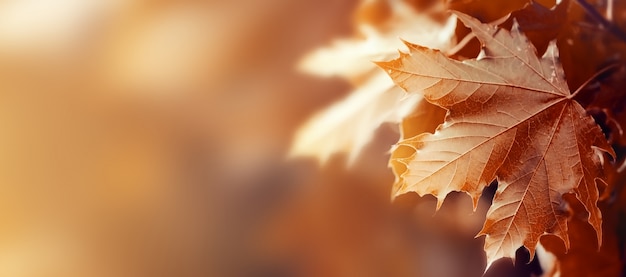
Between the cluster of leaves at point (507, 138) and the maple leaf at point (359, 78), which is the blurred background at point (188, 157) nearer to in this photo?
the maple leaf at point (359, 78)

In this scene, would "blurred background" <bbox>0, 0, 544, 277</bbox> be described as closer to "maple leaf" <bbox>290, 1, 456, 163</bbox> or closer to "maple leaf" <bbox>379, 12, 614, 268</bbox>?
"maple leaf" <bbox>290, 1, 456, 163</bbox>

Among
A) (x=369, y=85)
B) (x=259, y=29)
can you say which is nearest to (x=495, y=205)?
(x=369, y=85)

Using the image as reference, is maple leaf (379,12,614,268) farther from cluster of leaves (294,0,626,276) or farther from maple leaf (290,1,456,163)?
maple leaf (290,1,456,163)

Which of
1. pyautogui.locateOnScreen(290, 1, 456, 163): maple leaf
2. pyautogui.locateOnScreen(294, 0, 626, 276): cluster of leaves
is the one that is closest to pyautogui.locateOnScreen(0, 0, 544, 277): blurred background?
pyautogui.locateOnScreen(290, 1, 456, 163): maple leaf

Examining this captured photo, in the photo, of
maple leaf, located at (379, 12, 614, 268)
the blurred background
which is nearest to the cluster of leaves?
maple leaf, located at (379, 12, 614, 268)

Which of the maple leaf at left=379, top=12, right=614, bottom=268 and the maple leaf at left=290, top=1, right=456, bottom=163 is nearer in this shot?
the maple leaf at left=379, top=12, right=614, bottom=268

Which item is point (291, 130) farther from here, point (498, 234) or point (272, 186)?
point (498, 234)

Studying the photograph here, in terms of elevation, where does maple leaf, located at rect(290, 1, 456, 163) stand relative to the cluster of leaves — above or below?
above
